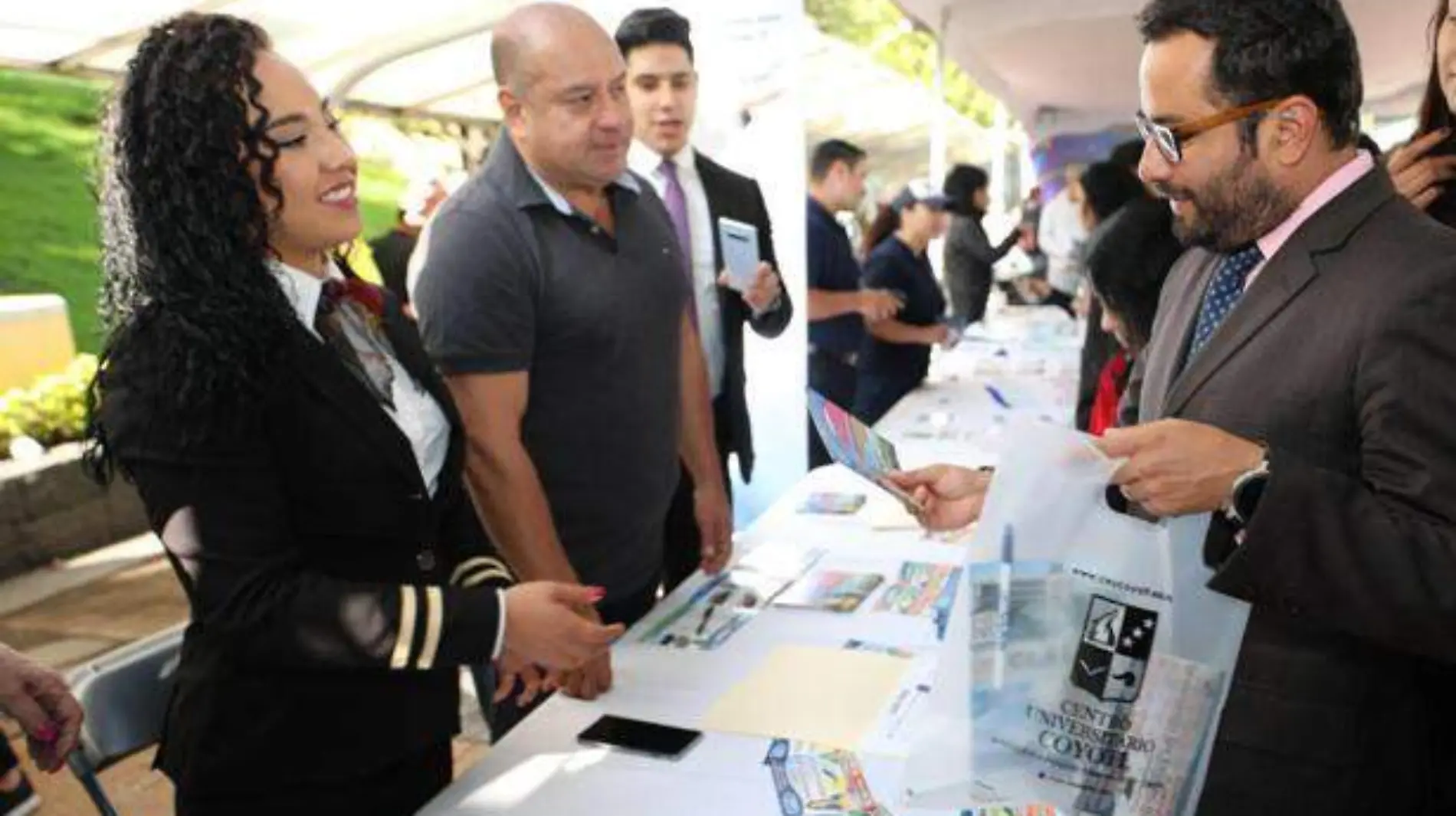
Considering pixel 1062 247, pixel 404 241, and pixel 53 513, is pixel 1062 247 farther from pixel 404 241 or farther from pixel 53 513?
pixel 53 513

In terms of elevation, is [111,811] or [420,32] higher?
[420,32]

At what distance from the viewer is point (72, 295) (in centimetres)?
639

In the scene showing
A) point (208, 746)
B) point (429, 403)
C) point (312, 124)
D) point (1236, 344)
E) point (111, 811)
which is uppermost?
point (312, 124)

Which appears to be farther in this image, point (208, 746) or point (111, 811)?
point (111, 811)

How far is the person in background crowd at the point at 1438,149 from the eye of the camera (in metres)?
1.48

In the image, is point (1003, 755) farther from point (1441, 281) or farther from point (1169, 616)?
point (1441, 281)

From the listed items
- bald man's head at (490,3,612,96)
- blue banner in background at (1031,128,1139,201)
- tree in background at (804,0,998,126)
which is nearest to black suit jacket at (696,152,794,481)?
bald man's head at (490,3,612,96)

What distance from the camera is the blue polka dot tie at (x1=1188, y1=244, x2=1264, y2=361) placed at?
1.24 meters

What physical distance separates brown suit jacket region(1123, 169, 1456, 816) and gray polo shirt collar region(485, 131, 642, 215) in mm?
1076

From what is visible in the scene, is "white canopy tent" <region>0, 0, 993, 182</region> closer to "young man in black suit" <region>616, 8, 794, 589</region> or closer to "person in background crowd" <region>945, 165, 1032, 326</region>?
"young man in black suit" <region>616, 8, 794, 589</region>

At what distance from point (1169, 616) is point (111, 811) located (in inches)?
52.7

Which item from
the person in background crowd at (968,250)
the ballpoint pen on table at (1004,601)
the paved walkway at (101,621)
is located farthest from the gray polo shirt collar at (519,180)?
the person in background crowd at (968,250)

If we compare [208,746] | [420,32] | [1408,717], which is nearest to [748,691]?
[208,746]

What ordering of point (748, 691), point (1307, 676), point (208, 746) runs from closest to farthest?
point (1307, 676), point (208, 746), point (748, 691)
